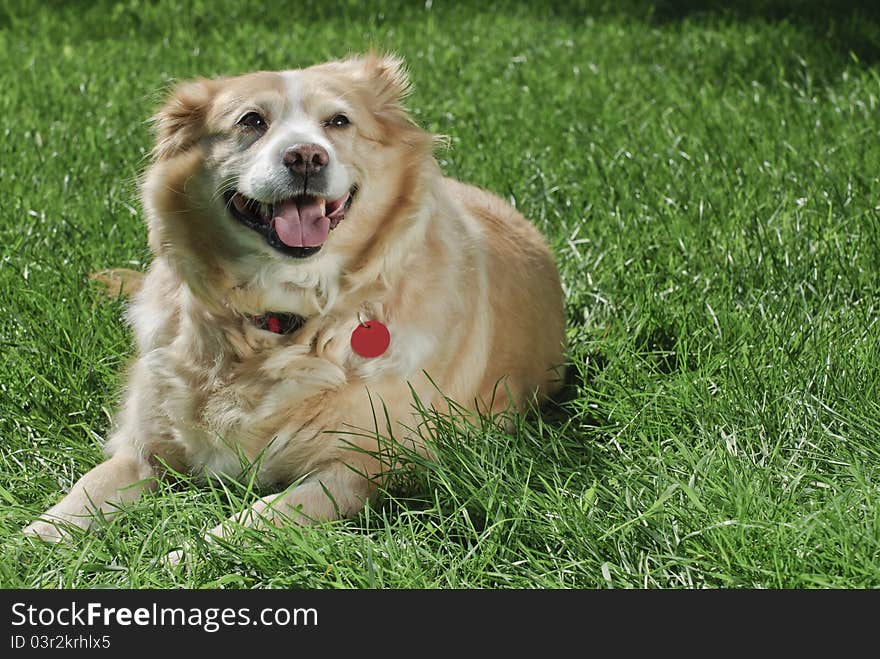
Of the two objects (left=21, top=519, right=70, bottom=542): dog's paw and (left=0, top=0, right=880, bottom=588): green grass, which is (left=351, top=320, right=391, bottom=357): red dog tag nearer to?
(left=0, top=0, right=880, bottom=588): green grass

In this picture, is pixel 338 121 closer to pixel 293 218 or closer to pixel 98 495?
pixel 293 218

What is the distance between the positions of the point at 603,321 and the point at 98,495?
1696 mm

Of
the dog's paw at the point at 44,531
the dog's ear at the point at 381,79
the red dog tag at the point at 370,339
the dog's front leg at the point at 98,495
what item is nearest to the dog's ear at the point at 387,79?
the dog's ear at the point at 381,79

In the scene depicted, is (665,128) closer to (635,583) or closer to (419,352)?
(419,352)

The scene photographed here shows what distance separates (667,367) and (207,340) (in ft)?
4.55

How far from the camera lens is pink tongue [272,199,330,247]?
278 cm

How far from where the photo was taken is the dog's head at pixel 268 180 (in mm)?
2779

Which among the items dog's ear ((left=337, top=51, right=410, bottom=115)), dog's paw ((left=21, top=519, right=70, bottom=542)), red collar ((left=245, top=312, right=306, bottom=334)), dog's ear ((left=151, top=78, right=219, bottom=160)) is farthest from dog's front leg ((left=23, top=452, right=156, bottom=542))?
dog's ear ((left=337, top=51, right=410, bottom=115))

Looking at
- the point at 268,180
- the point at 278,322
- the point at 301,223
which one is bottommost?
the point at 278,322

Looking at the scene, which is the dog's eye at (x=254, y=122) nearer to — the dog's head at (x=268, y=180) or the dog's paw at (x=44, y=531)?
the dog's head at (x=268, y=180)

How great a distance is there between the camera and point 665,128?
209 inches

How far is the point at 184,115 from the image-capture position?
2963 millimetres

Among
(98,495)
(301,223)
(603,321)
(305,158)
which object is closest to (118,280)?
(98,495)

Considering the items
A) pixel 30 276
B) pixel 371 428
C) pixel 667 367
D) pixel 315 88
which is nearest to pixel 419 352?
pixel 371 428
